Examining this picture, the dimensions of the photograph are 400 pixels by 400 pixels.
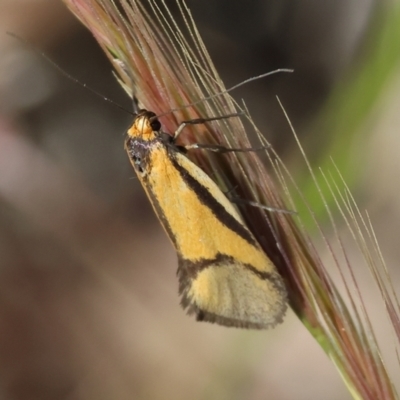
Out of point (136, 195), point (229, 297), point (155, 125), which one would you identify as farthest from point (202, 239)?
point (136, 195)

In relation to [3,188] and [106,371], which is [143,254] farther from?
[3,188]

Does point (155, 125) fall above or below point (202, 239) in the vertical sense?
Answer: above

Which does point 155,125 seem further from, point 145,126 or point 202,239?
point 202,239

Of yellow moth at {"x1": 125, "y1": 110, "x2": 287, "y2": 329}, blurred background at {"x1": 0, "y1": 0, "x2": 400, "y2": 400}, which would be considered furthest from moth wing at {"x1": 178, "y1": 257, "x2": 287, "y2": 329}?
blurred background at {"x1": 0, "y1": 0, "x2": 400, "y2": 400}

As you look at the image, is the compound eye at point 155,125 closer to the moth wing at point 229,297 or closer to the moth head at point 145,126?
the moth head at point 145,126

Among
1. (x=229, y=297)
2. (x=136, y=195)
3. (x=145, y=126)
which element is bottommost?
(x=229, y=297)
